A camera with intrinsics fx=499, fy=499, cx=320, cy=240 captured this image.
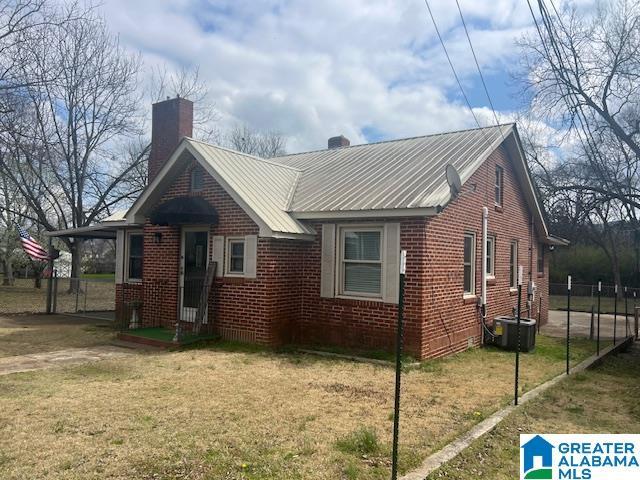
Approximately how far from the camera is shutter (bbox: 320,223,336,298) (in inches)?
428

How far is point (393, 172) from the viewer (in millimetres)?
12109

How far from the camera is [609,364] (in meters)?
10.7

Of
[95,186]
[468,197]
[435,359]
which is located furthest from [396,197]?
[95,186]

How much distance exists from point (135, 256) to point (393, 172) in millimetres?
7722

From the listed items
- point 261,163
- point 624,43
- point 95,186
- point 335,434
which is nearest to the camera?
point 335,434

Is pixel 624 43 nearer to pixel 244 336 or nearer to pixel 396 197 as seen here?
pixel 396 197

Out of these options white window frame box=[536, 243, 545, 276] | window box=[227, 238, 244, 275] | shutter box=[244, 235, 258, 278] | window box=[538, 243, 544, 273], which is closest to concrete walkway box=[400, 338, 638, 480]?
shutter box=[244, 235, 258, 278]

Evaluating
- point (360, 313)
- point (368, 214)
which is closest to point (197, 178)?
point (368, 214)

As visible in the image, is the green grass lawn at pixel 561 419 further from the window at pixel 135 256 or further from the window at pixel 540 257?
the window at pixel 135 256

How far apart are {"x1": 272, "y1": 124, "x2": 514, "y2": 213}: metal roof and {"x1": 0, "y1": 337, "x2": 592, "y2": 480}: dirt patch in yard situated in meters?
3.32

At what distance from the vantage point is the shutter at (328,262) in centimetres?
1087

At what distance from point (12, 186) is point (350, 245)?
92.0 feet

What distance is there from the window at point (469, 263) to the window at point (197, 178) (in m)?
6.47

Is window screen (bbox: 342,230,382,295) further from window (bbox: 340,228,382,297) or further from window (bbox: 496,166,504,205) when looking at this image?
window (bbox: 496,166,504,205)
